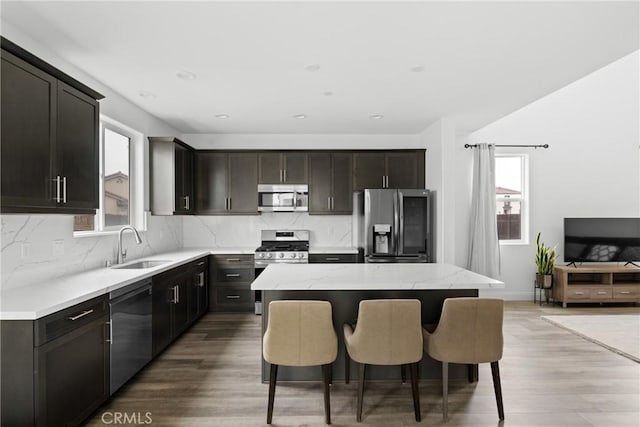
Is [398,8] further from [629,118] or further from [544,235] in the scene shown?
[629,118]

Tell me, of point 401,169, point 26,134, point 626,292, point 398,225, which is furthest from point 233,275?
point 626,292

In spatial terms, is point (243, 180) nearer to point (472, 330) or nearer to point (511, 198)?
point (472, 330)

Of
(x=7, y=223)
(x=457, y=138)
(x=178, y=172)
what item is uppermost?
(x=457, y=138)

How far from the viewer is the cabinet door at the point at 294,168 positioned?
574 cm

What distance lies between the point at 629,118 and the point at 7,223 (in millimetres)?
7963

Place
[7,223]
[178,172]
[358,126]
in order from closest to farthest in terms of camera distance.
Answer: [7,223]
[178,172]
[358,126]

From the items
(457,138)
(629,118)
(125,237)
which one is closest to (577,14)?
(457,138)

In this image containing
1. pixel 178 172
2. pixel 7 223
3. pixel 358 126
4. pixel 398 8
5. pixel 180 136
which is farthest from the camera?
pixel 180 136

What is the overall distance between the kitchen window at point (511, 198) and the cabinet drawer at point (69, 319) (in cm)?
563

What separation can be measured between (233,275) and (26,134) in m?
3.46

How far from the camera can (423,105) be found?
435cm

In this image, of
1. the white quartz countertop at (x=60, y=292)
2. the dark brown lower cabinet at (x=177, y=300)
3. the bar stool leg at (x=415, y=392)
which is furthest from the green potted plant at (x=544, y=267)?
the white quartz countertop at (x=60, y=292)

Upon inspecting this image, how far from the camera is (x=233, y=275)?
5371 mm

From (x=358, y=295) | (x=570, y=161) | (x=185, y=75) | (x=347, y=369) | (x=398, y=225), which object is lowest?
(x=347, y=369)
